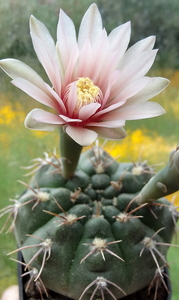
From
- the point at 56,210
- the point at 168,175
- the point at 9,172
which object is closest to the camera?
the point at 168,175

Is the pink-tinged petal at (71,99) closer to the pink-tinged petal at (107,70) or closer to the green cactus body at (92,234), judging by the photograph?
the pink-tinged petal at (107,70)

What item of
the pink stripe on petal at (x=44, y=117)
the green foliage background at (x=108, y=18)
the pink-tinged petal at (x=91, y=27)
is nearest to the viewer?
the pink stripe on petal at (x=44, y=117)

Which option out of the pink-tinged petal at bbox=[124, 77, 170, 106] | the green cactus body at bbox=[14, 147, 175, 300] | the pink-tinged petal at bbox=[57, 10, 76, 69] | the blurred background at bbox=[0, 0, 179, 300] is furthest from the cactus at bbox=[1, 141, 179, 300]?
the blurred background at bbox=[0, 0, 179, 300]

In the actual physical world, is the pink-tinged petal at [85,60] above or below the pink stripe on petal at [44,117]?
above

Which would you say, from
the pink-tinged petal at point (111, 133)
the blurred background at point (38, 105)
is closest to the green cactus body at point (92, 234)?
the pink-tinged petal at point (111, 133)

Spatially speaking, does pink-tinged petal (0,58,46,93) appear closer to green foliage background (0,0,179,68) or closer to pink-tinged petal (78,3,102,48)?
pink-tinged petal (78,3,102,48)

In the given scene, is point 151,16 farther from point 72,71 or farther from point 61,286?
point 61,286

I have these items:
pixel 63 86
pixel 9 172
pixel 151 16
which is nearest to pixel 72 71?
pixel 63 86
